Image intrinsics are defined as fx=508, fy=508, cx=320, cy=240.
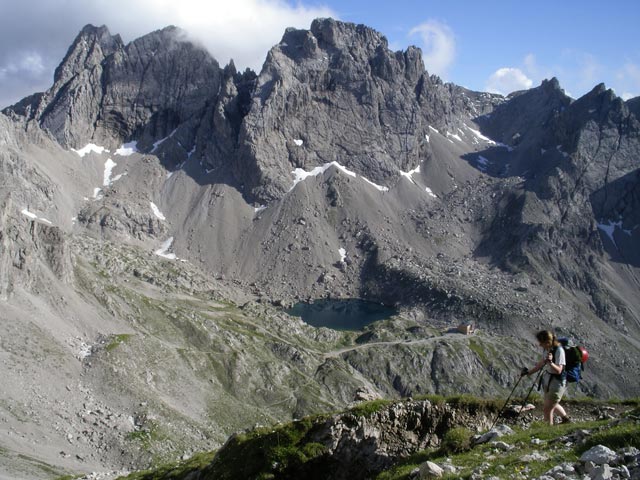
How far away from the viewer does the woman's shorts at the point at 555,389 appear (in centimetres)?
1864

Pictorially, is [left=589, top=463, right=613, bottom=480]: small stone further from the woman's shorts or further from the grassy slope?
the woman's shorts

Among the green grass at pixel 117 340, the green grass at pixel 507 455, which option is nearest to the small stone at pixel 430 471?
the green grass at pixel 507 455

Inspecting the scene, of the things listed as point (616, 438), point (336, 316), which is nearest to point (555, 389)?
point (616, 438)

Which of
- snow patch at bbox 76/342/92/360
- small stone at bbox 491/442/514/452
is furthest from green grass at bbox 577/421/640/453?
snow patch at bbox 76/342/92/360

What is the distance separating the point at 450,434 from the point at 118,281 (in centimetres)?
13049

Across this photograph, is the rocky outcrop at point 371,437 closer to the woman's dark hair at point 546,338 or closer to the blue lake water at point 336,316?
the woman's dark hair at point 546,338

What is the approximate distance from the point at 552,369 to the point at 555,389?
0.75 meters

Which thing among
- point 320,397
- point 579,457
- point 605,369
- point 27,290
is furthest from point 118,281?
point 605,369

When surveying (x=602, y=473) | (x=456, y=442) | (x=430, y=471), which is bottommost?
(x=456, y=442)

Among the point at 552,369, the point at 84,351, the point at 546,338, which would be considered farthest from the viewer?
the point at 84,351

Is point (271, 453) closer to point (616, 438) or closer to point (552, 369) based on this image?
point (552, 369)

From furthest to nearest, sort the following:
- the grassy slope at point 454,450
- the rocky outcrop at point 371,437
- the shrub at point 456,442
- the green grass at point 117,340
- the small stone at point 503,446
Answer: the green grass at point 117,340
the rocky outcrop at point 371,437
the shrub at point 456,442
the small stone at point 503,446
the grassy slope at point 454,450

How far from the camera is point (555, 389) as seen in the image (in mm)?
18766

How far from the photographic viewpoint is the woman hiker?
1866 cm
